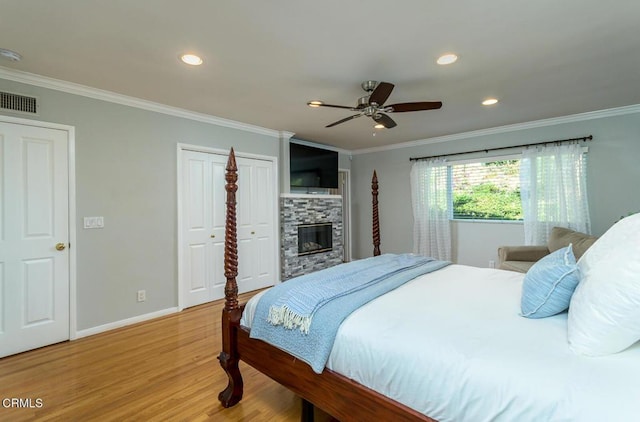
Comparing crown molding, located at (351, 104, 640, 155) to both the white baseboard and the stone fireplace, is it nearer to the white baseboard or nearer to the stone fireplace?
the stone fireplace

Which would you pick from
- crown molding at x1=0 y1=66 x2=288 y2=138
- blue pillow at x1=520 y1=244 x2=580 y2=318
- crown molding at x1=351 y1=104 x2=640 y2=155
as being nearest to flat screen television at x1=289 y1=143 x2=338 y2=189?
crown molding at x1=0 y1=66 x2=288 y2=138

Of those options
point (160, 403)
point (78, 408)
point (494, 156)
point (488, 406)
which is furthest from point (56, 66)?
point (494, 156)

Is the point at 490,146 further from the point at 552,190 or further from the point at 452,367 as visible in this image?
the point at 452,367

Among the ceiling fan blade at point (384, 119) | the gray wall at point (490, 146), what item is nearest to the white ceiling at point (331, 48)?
the ceiling fan blade at point (384, 119)

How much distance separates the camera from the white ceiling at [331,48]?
185 cm

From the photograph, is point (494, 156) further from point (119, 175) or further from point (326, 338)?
point (119, 175)

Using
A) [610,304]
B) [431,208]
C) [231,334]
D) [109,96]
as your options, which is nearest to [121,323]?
[231,334]

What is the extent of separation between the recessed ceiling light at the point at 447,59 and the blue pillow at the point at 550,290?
1750 mm

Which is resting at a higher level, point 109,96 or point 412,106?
point 109,96

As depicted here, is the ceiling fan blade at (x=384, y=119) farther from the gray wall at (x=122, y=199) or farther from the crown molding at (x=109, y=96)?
the gray wall at (x=122, y=199)

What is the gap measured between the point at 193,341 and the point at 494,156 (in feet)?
16.0

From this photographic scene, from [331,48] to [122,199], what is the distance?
2.73 m

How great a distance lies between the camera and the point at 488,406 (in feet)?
3.54

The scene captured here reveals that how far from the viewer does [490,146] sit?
15.6 feet
